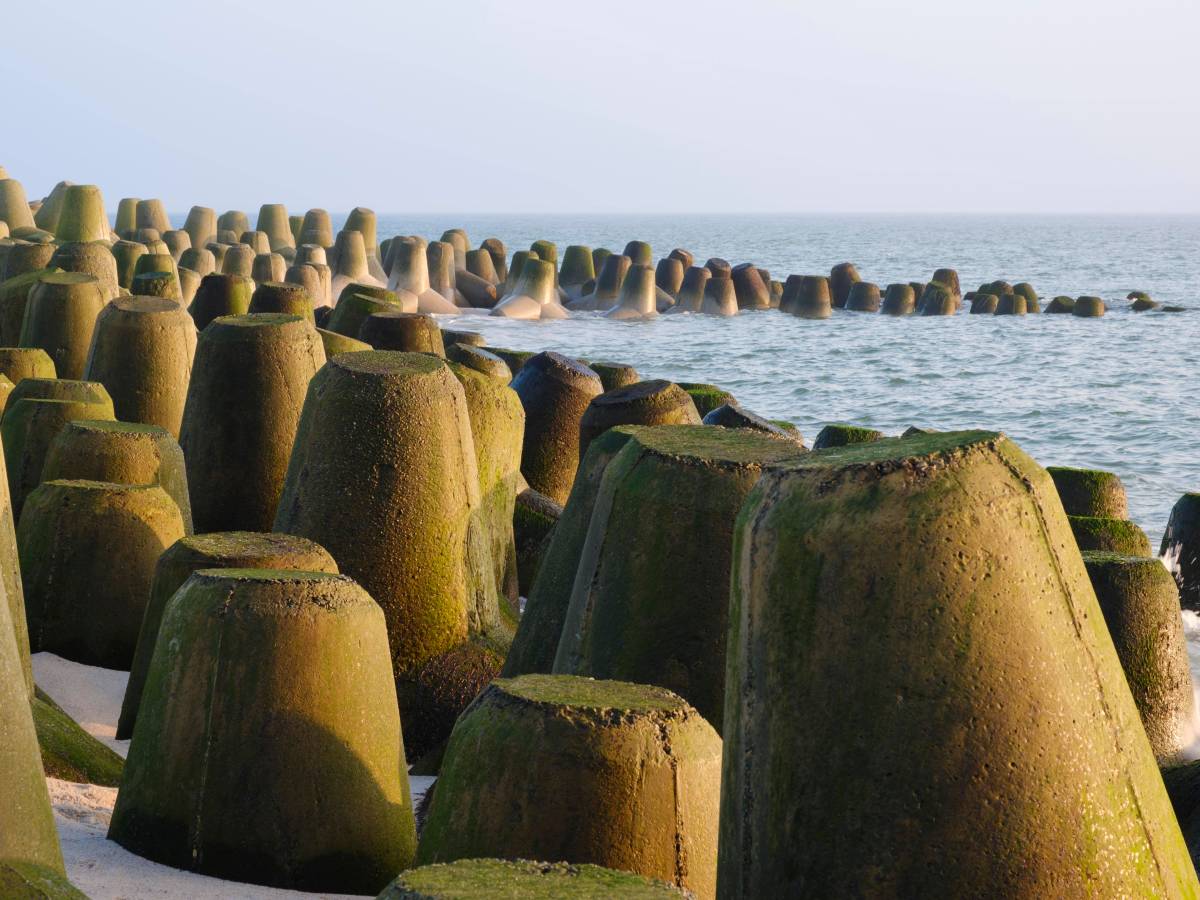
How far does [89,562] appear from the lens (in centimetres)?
541

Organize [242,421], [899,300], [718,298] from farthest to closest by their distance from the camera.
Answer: [899,300], [718,298], [242,421]

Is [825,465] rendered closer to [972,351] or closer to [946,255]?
[972,351]

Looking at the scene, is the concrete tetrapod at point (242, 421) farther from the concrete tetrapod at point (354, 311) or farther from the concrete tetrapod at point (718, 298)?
the concrete tetrapod at point (718, 298)

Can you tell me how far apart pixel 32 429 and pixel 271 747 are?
355cm

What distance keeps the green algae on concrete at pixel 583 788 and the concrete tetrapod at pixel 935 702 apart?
17.1 inches

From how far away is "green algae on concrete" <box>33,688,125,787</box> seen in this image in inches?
161

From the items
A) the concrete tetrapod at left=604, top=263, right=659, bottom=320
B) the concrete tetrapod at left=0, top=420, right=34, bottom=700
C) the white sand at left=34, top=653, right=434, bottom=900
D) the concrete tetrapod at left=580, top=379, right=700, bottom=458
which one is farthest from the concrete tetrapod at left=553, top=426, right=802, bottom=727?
the concrete tetrapod at left=604, top=263, right=659, bottom=320

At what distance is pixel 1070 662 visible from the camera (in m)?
2.42

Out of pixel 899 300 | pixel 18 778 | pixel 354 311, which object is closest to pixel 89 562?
pixel 18 778

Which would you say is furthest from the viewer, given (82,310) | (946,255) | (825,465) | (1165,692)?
(946,255)

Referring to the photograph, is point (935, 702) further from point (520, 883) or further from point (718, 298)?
point (718, 298)

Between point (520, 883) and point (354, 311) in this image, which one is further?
point (354, 311)

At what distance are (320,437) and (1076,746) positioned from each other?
3.28 metres

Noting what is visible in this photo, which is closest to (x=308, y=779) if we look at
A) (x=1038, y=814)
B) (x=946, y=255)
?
(x=1038, y=814)
